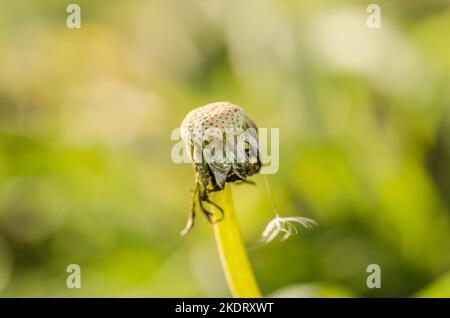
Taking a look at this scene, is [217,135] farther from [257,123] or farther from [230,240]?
[257,123]

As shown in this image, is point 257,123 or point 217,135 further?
point 257,123

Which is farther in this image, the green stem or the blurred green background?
the blurred green background

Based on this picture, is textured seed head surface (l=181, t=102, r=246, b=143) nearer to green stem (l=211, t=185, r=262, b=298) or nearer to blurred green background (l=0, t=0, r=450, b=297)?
green stem (l=211, t=185, r=262, b=298)

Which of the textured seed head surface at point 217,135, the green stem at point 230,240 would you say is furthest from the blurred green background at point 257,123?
the textured seed head surface at point 217,135

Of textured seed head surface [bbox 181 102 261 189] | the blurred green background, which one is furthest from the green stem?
the blurred green background

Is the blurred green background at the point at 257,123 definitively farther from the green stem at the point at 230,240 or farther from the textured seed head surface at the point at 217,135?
the textured seed head surface at the point at 217,135

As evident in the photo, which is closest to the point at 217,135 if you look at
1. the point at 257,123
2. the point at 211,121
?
the point at 211,121
